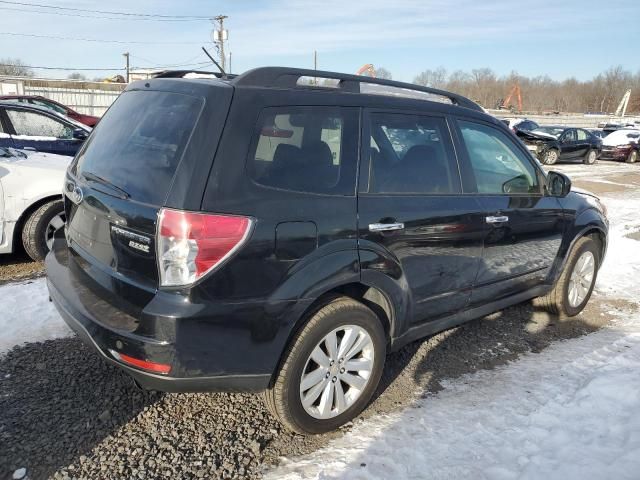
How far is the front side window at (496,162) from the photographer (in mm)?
3580

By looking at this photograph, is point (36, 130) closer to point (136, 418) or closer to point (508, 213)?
point (136, 418)

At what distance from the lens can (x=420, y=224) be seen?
3.06 meters

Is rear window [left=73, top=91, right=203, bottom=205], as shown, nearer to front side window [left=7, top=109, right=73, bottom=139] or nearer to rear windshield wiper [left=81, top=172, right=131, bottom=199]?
rear windshield wiper [left=81, top=172, right=131, bottom=199]

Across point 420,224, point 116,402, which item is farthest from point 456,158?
point 116,402

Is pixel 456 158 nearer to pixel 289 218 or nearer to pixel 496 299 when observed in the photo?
pixel 496 299

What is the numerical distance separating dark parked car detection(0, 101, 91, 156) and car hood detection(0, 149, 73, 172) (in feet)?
5.99

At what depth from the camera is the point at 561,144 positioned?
19.6 metres

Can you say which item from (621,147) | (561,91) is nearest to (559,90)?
(561,91)

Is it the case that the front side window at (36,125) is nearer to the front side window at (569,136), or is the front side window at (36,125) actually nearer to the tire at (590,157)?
the front side window at (569,136)

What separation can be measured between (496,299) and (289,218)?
83.8 inches

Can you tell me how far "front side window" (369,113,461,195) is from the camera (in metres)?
2.98

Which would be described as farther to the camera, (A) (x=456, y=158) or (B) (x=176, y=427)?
(A) (x=456, y=158)

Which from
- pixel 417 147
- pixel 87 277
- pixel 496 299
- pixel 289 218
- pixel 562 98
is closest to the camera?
pixel 289 218

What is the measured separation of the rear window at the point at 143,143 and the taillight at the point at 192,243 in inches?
6.4
